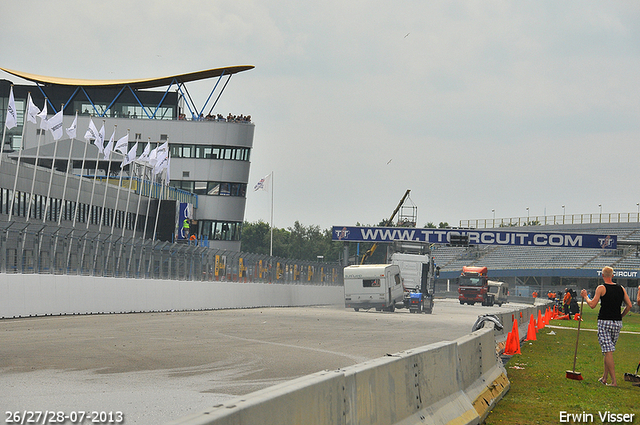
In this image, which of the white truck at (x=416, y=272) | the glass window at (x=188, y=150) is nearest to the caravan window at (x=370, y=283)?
the white truck at (x=416, y=272)

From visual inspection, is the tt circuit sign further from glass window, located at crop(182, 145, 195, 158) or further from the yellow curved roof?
the yellow curved roof

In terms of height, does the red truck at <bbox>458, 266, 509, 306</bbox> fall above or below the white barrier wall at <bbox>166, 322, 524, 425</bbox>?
above

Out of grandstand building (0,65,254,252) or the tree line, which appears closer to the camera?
grandstand building (0,65,254,252)

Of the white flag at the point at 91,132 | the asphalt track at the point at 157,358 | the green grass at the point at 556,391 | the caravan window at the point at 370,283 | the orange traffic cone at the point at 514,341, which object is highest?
the white flag at the point at 91,132

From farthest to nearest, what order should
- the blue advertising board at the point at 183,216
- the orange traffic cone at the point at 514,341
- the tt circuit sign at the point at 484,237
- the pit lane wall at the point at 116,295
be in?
the blue advertising board at the point at 183,216
the tt circuit sign at the point at 484,237
the pit lane wall at the point at 116,295
the orange traffic cone at the point at 514,341

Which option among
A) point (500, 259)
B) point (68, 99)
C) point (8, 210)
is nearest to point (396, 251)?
point (8, 210)

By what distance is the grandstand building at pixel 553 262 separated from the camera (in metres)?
102

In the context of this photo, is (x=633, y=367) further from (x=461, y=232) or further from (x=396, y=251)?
(x=461, y=232)

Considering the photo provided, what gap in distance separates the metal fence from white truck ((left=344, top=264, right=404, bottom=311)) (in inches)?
171

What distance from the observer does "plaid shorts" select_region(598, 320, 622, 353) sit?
12.7 metres

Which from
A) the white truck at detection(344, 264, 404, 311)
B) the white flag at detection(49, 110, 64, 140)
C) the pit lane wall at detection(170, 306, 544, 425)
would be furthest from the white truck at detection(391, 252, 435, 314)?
the pit lane wall at detection(170, 306, 544, 425)

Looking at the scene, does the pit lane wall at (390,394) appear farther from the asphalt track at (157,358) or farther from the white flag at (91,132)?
the white flag at (91,132)

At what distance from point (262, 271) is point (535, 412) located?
33.7 m

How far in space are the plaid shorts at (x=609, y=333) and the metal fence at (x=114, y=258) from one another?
16080 mm
